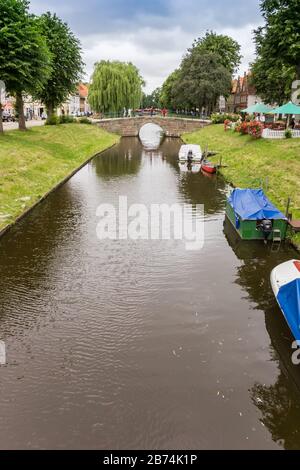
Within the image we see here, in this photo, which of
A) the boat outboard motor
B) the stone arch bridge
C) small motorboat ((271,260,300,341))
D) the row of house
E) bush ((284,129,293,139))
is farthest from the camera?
the stone arch bridge

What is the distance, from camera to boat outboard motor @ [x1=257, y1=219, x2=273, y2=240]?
20484mm

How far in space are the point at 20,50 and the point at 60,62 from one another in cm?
2029

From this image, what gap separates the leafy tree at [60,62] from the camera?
57062 millimetres

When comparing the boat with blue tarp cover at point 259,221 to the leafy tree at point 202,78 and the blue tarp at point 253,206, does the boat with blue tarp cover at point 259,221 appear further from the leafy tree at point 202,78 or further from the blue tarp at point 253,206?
the leafy tree at point 202,78

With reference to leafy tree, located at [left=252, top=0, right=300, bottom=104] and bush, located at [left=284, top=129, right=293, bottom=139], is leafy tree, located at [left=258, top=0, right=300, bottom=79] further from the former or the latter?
bush, located at [left=284, top=129, right=293, bottom=139]

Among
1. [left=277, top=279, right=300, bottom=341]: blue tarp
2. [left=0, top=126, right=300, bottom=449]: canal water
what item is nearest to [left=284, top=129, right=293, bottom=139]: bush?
[left=0, top=126, right=300, bottom=449]: canal water

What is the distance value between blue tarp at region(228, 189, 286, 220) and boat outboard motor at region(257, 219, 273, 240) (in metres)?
0.23

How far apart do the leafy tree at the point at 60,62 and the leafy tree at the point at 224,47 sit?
4285 cm

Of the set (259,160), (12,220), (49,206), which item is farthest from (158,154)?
(12,220)

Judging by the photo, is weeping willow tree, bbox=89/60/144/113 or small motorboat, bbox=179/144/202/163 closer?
small motorboat, bbox=179/144/202/163

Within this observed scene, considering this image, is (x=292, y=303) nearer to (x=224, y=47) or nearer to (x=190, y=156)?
(x=190, y=156)

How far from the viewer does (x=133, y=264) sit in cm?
1809

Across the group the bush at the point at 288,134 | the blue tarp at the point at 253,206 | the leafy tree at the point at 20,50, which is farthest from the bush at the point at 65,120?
the blue tarp at the point at 253,206

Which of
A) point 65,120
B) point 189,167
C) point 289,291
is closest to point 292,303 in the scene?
point 289,291
